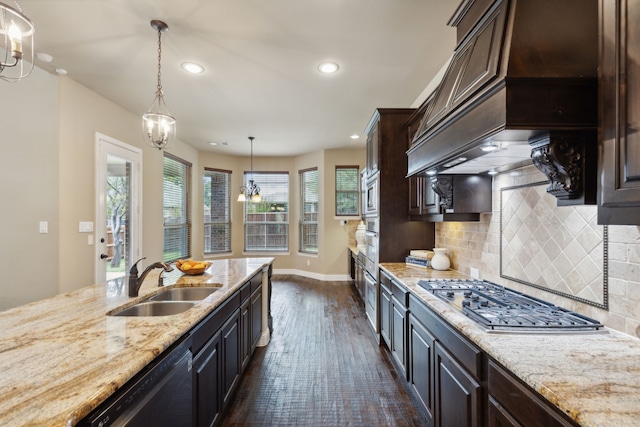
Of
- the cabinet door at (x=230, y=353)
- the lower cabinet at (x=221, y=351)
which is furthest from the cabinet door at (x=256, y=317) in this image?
the cabinet door at (x=230, y=353)

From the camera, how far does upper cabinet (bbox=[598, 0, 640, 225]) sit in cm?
87

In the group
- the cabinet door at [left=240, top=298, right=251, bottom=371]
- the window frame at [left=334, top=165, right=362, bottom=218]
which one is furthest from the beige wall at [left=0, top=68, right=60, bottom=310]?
the window frame at [left=334, top=165, right=362, bottom=218]

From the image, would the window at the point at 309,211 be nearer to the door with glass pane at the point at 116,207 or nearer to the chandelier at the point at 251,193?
the chandelier at the point at 251,193

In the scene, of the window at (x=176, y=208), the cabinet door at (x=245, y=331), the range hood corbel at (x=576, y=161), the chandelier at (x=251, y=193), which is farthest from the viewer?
the chandelier at (x=251, y=193)

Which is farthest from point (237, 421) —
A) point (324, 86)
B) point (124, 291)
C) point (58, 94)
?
point (58, 94)

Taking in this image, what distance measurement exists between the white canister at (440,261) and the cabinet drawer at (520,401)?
5.66 feet

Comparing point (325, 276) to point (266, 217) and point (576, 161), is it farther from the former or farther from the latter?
point (576, 161)

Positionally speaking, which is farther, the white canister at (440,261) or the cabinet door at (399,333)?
the white canister at (440,261)

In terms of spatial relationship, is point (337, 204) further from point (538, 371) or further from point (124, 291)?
point (538, 371)

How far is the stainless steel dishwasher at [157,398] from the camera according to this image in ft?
2.95

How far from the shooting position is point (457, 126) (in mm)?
1532

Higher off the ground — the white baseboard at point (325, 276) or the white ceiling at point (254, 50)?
the white ceiling at point (254, 50)

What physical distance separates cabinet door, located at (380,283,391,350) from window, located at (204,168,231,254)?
4.86 meters

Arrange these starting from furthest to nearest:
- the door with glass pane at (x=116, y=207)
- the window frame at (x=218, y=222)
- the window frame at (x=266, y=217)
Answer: the window frame at (x=266, y=217) → the window frame at (x=218, y=222) → the door with glass pane at (x=116, y=207)
